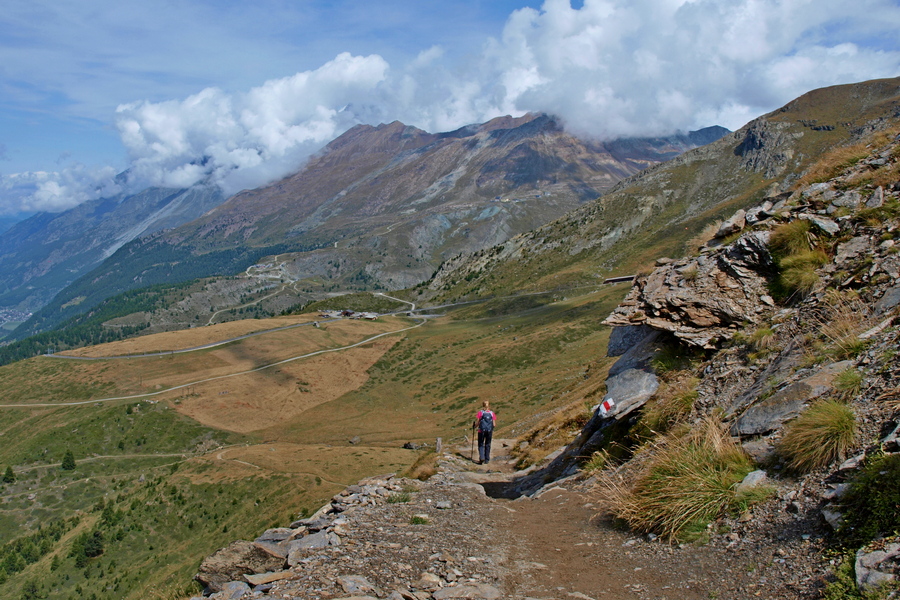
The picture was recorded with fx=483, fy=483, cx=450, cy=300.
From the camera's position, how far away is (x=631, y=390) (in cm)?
1242

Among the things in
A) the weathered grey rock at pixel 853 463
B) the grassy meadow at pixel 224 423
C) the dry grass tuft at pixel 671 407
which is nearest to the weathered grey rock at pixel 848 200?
the dry grass tuft at pixel 671 407

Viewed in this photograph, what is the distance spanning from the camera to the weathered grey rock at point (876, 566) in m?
4.05

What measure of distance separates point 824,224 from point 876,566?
29.7 feet

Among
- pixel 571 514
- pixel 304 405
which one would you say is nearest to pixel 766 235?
pixel 571 514

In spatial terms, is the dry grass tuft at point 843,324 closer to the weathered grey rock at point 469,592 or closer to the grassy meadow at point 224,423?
the weathered grey rock at point 469,592

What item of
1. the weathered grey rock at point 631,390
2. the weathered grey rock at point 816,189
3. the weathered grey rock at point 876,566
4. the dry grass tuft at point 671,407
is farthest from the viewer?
the weathered grey rock at point 816,189

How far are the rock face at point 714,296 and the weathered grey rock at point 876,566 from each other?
706cm

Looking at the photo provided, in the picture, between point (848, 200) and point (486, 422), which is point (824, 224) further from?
point (486, 422)

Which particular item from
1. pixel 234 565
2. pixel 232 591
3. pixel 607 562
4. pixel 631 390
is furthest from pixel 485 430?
pixel 232 591

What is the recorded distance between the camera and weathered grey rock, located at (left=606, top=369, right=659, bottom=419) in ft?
38.8

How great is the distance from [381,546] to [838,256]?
421 inches

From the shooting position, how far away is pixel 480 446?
67.1 ft

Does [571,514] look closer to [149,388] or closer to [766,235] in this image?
[766,235]

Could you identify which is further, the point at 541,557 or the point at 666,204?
the point at 666,204
